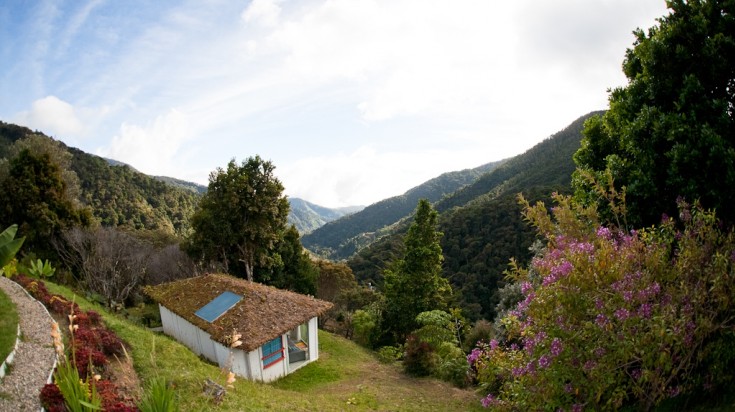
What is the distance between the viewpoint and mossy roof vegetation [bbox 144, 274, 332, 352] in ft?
59.9

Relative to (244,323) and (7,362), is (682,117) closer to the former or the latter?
(7,362)

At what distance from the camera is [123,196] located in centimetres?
7044

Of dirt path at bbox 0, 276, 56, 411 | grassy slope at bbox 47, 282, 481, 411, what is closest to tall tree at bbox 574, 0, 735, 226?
grassy slope at bbox 47, 282, 481, 411

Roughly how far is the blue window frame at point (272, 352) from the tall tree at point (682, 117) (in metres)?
15.5

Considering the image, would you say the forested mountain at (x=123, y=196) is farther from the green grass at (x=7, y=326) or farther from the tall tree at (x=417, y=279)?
the green grass at (x=7, y=326)

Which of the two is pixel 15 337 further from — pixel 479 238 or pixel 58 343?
pixel 479 238

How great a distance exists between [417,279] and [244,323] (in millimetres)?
14225

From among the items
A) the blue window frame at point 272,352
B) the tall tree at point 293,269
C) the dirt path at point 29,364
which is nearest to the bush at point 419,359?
the blue window frame at point 272,352

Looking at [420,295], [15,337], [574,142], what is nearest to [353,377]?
[420,295]

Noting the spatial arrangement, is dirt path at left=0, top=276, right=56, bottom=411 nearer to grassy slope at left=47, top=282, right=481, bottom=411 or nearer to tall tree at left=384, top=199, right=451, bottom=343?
grassy slope at left=47, top=282, right=481, bottom=411

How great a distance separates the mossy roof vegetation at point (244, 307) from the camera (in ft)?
59.9

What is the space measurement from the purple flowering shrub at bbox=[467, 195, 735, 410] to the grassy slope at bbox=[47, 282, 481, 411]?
634cm

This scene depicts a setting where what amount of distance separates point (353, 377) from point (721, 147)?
17.6 m

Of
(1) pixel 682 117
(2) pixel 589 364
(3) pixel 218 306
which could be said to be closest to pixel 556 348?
(2) pixel 589 364
